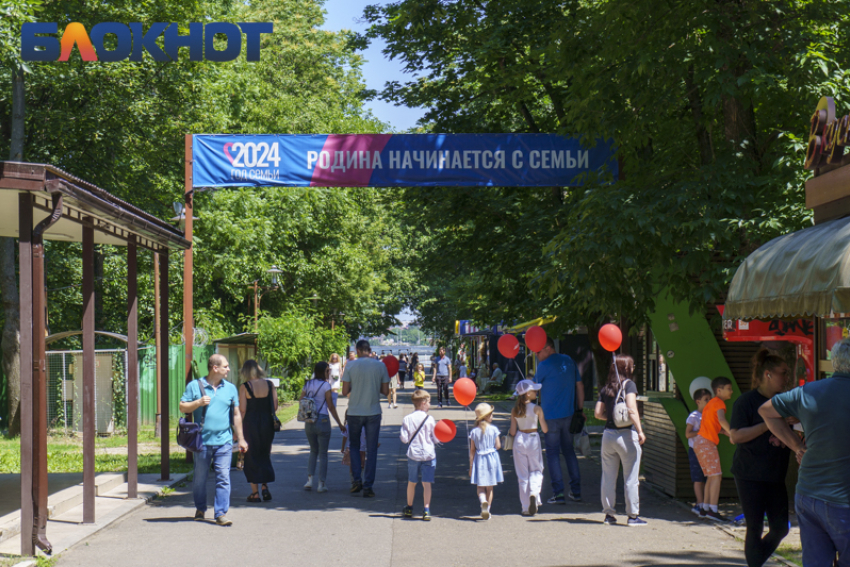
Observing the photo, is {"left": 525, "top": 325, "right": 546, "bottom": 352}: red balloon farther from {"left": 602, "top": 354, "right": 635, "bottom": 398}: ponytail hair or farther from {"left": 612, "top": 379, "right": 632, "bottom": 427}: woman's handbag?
{"left": 612, "top": 379, "right": 632, "bottom": 427}: woman's handbag

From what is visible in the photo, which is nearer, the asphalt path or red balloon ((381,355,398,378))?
the asphalt path

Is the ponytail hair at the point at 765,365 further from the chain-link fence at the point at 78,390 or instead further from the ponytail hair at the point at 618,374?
the chain-link fence at the point at 78,390

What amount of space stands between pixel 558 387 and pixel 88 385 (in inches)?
207

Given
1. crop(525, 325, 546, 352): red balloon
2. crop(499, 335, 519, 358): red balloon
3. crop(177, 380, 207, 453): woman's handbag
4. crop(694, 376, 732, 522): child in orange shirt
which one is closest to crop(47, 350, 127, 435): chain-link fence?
crop(177, 380, 207, 453): woman's handbag

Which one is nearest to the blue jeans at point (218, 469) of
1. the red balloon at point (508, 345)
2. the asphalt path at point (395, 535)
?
the asphalt path at point (395, 535)

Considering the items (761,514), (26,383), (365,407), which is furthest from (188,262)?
(761,514)

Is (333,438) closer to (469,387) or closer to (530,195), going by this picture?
(530,195)

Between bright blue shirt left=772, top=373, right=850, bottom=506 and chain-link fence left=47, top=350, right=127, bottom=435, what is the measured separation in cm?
1673

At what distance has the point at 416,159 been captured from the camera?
44.2 ft

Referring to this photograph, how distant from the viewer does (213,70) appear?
22094 mm

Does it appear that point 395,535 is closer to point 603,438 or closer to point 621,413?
point 603,438

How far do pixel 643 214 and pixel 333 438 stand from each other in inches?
446

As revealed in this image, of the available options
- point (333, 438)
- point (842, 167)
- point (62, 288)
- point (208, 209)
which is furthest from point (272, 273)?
point (842, 167)

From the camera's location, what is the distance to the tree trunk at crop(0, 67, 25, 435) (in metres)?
18.2
